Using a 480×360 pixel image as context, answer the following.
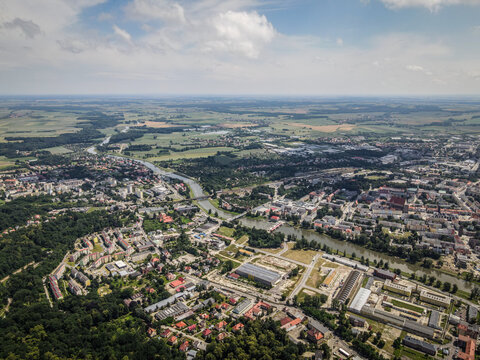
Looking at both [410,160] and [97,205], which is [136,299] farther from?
[410,160]

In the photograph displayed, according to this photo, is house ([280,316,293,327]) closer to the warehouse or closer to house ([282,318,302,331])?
house ([282,318,302,331])

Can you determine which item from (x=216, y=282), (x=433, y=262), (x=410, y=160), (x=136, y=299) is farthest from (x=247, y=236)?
(x=410, y=160)

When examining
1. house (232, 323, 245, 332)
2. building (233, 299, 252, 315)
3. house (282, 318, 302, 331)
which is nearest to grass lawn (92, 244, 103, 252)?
building (233, 299, 252, 315)

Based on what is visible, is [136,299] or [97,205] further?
[97,205]

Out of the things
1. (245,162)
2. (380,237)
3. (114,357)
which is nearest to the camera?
(114,357)

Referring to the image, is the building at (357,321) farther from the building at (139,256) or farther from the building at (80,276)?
the building at (80,276)

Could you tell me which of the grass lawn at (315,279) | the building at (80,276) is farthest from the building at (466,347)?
the building at (80,276)

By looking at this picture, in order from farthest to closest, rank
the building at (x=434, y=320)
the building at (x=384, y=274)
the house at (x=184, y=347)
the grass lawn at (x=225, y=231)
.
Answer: the grass lawn at (x=225, y=231) < the building at (x=384, y=274) < the building at (x=434, y=320) < the house at (x=184, y=347)
